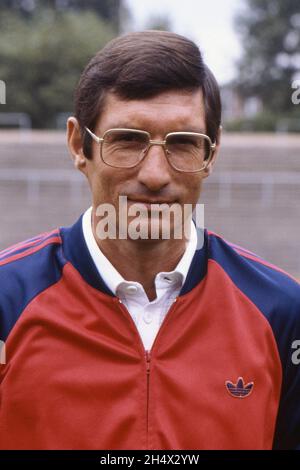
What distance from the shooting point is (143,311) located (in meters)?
2.06

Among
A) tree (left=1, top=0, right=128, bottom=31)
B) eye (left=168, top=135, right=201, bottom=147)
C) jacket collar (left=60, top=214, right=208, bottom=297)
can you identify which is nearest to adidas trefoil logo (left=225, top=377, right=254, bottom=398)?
jacket collar (left=60, top=214, right=208, bottom=297)

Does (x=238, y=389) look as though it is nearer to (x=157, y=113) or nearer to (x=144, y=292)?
(x=144, y=292)

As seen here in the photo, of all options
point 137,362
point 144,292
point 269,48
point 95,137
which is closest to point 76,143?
point 95,137

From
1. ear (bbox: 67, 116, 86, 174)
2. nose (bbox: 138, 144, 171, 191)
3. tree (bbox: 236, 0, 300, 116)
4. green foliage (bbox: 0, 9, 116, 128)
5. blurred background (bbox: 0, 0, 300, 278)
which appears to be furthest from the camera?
tree (bbox: 236, 0, 300, 116)

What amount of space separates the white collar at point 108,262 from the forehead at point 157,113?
0.32 m

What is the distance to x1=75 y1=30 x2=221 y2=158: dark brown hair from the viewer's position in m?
1.91

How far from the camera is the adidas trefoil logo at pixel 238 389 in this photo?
1.99 m

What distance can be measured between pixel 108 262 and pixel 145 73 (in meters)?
0.53

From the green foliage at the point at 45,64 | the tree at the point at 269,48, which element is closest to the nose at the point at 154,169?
the green foliage at the point at 45,64

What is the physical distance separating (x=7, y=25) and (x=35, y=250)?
112 feet

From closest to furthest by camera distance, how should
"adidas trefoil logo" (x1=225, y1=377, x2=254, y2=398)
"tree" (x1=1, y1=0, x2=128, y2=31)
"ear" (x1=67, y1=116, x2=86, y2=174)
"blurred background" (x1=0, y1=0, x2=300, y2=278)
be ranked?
"adidas trefoil logo" (x1=225, y1=377, x2=254, y2=398) < "ear" (x1=67, y1=116, x2=86, y2=174) < "blurred background" (x1=0, y1=0, x2=300, y2=278) < "tree" (x1=1, y1=0, x2=128, y2=31)

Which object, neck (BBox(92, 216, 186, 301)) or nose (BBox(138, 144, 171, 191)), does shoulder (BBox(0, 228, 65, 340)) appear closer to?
neck (BBox(92, 216, 186, 301))

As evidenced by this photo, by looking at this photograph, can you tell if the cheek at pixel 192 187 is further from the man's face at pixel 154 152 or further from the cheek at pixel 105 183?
the cheek at pixel 105 183

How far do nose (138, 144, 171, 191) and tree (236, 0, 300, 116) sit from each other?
1273 inches
